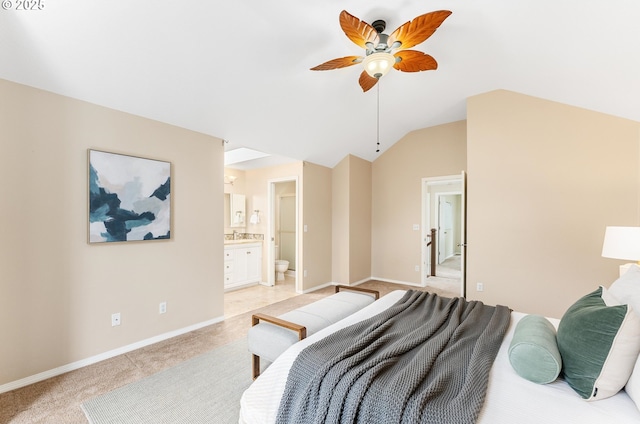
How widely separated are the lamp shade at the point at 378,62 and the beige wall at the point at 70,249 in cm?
213

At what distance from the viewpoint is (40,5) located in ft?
5.63

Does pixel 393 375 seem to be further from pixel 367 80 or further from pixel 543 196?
pixel 543 196

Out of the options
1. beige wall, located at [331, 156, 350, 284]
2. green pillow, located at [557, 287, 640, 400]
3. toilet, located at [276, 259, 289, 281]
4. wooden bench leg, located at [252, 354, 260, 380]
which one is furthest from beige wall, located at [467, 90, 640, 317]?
toilet, located at [276, 259, 289, 281]

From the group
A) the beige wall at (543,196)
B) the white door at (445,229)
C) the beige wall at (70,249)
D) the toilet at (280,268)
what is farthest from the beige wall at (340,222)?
the white door at (445,229)

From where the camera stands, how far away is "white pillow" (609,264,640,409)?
104cm

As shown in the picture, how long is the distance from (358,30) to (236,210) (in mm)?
4294

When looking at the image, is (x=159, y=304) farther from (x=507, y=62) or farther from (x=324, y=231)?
(x=507, y=62)

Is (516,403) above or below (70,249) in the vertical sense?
below

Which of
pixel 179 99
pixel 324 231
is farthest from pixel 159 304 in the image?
pixel 324 231

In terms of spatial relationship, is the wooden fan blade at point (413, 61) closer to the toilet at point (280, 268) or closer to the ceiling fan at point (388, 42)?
the ceiling fan at point (388, 42)

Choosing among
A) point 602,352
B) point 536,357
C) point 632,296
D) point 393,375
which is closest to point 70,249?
point 393,375

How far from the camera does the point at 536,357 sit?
1.24 metres

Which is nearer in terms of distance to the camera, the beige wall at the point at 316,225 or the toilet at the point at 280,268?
the beige wall at the point at 316,225

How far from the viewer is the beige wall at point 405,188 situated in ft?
15.9
